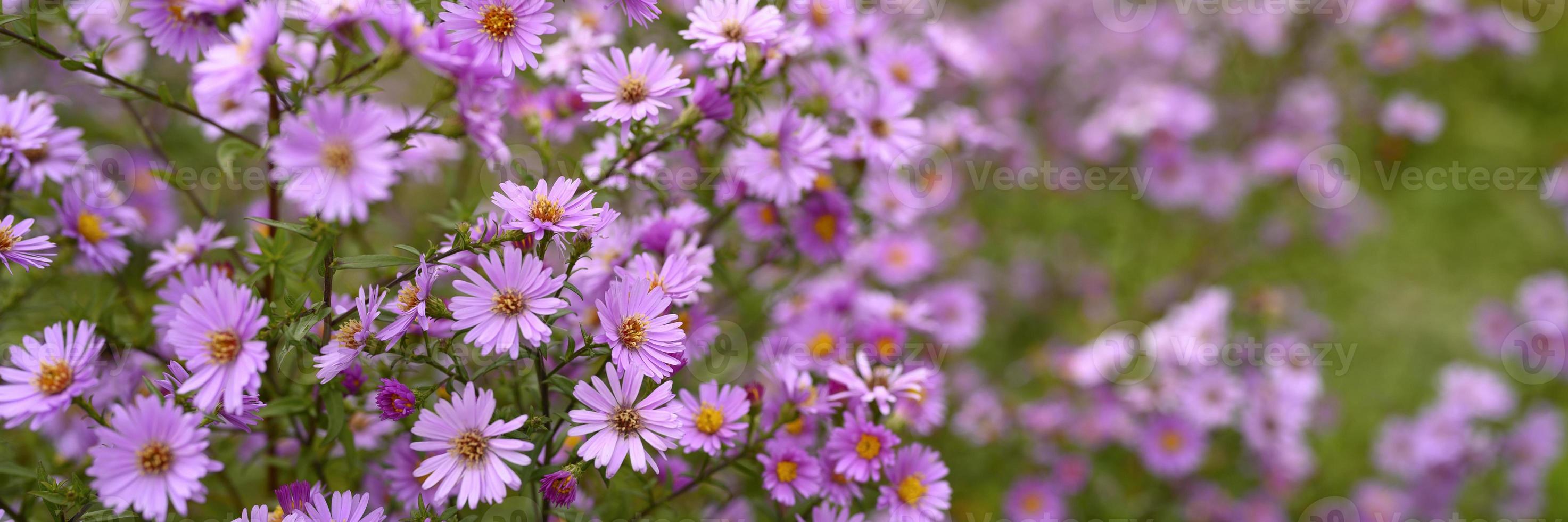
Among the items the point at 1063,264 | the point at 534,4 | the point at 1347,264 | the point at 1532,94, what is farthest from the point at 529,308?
the point at 1532,94

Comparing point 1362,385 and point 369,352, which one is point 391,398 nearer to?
→ point 369,352

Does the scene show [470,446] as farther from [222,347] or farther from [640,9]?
[640,9]

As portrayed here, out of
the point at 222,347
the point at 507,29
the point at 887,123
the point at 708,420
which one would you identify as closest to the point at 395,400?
the point at 222,347

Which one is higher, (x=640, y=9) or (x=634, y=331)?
(x=640, y=9)

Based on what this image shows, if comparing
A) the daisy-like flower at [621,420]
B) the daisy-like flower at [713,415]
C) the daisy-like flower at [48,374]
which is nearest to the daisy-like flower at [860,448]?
the daisy-like flower at [713,415]

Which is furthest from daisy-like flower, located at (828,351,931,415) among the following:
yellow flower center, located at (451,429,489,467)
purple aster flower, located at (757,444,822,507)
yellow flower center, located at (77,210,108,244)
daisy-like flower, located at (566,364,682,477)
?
yellow flower center, located at (77,210,108,244)

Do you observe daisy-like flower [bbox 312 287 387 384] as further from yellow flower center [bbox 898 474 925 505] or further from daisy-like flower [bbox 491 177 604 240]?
yellow flower center [bbox 898 474 925 505]

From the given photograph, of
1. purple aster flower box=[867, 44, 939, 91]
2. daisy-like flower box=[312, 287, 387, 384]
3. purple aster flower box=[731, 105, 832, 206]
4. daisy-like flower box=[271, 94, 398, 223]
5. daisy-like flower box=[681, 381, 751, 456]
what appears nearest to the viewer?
daisy-like flower box=[271, 94, 398, 223]
